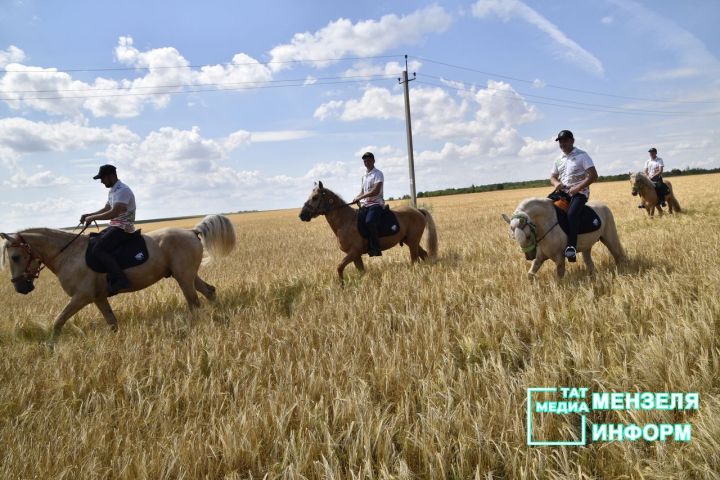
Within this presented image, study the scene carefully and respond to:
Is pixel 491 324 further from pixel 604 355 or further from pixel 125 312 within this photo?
pixel 125 312

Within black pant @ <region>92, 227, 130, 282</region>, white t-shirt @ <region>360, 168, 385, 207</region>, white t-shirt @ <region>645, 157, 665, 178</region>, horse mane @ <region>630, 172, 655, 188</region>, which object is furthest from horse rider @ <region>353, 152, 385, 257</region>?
white t-shirt @ <region>645, 157, 665, 178</region>

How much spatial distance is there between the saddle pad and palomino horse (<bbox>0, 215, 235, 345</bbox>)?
5.94m

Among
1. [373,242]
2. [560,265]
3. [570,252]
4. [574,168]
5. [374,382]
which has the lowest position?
[374,382]

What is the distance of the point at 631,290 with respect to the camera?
4.45 meters

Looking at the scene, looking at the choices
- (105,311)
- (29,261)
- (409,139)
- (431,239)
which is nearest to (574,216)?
(431,239)

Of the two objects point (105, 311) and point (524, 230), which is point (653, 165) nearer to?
point (524, 230)

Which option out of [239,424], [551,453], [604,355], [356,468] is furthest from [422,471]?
[604,355]

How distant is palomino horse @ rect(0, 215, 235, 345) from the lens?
18.8ft

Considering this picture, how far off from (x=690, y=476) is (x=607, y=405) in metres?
0.64

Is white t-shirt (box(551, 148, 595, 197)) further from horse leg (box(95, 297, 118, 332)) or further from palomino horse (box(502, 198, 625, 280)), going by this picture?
horse leg (box(95, 297, 118, 332))

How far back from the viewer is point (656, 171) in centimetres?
1488

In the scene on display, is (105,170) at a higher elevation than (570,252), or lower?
higher

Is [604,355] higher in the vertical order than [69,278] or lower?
lower

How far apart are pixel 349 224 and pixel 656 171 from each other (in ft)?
44.7
